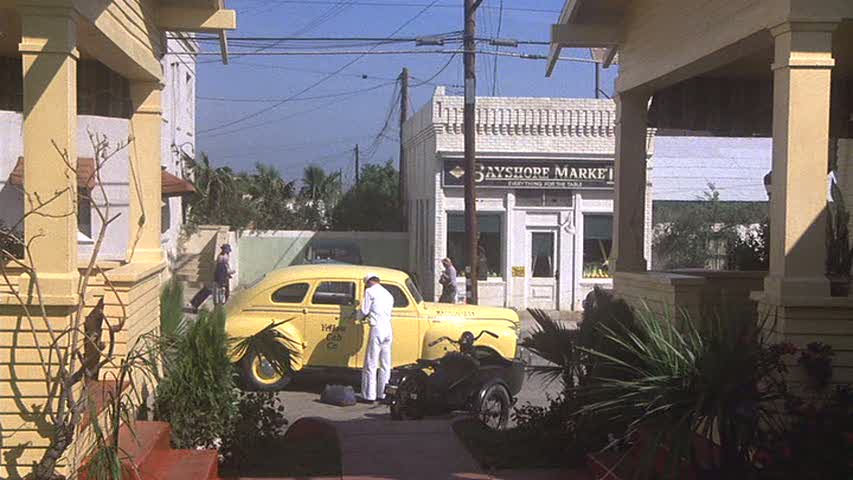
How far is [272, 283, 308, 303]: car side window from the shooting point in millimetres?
14289

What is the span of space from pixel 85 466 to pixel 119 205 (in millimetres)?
12505

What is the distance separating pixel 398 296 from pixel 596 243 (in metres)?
13.7

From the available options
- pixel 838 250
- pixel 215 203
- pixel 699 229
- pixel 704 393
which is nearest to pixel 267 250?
pixel 215 203

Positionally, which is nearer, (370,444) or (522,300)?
(370,444)

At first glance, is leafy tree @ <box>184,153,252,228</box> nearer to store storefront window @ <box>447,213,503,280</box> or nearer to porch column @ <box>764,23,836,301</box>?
store storefront window @ <box>447,213,503,280</box>

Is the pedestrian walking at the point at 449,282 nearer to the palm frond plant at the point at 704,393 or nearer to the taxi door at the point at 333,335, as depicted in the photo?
the taxi door at the point at 333,335

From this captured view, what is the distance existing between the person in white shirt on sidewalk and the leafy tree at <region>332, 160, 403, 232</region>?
24740mm

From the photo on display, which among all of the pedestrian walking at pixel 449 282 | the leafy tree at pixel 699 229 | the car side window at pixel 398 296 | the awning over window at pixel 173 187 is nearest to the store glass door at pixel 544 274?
the leafy tree at pixel 699 229

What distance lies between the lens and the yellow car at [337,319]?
14.2 metres

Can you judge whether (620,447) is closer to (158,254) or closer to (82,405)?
(82,405)

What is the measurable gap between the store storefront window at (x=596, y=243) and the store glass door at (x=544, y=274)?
0.94 metres

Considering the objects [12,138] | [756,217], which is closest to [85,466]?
[12,138]

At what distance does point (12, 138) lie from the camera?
14.3 meters

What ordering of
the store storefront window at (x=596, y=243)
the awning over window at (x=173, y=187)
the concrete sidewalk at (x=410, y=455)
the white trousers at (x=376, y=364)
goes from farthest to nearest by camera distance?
the store storefront window at (x=596, y=243)
the awning over window at (x=173, y=187)
the white trousers at (x=376, y=364)
the concrete sidewalk at (x=410, y=455)
